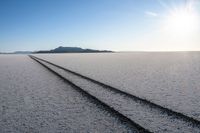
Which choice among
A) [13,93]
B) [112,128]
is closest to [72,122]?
[112,128]

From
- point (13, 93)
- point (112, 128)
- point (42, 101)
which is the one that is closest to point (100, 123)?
point (112, 128)

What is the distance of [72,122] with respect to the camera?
221 inches

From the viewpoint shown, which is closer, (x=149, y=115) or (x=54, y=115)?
(x=149, y=115)

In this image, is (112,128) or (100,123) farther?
(100,123)

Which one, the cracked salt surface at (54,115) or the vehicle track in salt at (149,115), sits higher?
the vehicle track in salt at (149,115)

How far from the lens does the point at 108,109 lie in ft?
22.0

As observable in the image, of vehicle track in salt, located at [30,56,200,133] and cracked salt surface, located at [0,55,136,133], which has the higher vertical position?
vehicle track in salt, located at [30,56,200,133]

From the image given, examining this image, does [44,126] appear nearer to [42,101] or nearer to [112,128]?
[112,128]

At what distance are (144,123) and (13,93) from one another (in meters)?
5.60

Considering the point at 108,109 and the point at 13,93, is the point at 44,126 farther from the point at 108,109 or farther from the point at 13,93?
the point at 13,93

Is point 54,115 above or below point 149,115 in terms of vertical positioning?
below

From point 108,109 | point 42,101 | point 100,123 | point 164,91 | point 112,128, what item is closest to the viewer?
point 112,128

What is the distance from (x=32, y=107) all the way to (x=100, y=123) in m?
2.38

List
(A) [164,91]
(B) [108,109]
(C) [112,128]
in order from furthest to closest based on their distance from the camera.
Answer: (A) [164,91]
(B) [108,109]
(C) [112,128]
